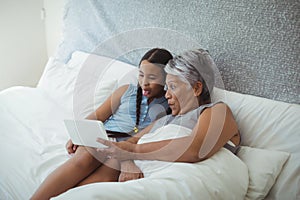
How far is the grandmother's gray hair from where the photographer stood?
1.36 meters

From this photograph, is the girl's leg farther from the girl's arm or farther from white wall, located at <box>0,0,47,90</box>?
white wall, located at <box>0,0,47,90</box>

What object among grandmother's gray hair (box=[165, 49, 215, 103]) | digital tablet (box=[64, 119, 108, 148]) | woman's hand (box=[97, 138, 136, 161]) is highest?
grandmother's gray hair (box=[165, 49, 215, 103])

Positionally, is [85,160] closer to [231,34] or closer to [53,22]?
[231,34]

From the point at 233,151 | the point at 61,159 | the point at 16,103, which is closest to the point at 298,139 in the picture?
the point at 233,151

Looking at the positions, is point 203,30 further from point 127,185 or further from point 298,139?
point 127,185

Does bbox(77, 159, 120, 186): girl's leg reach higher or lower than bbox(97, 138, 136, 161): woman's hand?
lower

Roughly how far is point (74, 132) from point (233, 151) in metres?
0.64

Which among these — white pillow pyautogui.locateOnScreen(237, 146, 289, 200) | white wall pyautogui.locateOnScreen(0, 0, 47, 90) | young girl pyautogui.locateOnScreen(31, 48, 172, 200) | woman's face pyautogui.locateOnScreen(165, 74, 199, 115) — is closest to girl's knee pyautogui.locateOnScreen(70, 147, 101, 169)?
young girl pyautogui.locateOnScreen(31, 48, 172, 200)

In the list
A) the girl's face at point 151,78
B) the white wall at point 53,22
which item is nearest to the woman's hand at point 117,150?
the girl's face at point 151,78

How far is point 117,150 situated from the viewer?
4.30ft

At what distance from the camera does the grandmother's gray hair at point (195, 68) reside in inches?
53.7

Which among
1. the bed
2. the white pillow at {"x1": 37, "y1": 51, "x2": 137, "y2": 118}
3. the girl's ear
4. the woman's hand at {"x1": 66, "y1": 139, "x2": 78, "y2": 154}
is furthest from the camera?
the white pillow at {"x1": 37, "y1": 51, "x2": 137, "y2": 118}

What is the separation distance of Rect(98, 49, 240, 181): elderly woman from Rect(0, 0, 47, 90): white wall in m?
1.84

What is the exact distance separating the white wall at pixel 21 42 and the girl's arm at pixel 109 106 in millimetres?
1520
